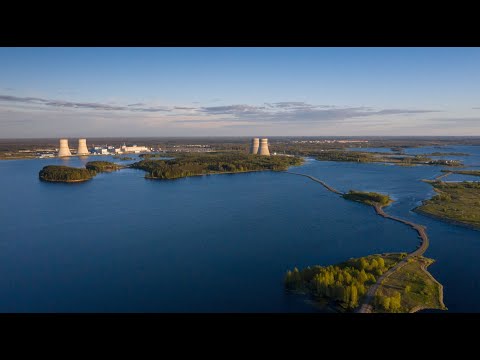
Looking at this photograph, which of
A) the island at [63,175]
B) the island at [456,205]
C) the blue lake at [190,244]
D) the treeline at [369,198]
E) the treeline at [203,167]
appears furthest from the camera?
the treeline at [203,167]

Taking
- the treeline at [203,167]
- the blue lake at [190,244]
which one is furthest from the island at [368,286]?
the treeline at [203,167]

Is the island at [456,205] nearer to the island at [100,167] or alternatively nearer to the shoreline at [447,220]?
the shoreline at [447,220]

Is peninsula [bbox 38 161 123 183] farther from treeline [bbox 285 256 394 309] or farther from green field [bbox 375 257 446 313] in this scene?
green field [bbox 375 257 446 313]

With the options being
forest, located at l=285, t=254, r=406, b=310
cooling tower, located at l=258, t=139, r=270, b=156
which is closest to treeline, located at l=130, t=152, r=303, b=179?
cooling tower, located at l=258, t=139, r=270, b=156

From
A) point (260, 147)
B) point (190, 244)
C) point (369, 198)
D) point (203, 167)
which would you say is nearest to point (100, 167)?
point (203, 167)

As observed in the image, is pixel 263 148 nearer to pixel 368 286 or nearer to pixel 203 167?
pixel 203 167
